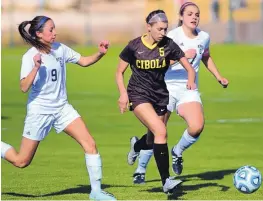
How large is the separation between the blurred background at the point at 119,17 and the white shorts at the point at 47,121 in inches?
1519

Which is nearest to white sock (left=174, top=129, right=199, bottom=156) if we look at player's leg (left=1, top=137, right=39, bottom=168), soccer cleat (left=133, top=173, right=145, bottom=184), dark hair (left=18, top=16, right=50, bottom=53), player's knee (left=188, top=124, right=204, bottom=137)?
player's knee (left=188, top=124, right=204, bottom=137)

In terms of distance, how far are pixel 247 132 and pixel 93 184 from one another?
877cm

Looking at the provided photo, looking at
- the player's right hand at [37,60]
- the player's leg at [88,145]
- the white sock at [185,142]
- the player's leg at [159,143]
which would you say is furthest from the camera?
the white sock at [185,142]

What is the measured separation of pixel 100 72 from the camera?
38.8 meters

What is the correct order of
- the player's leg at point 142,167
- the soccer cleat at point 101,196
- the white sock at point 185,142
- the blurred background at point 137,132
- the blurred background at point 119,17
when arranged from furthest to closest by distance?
the blurred background at point 119,17, the white sock at point 185,142, the player's leg at point 142,167, the blurred background at point 137,132, the soccer cleat at point 101,196

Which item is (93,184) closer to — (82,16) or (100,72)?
(100,72)

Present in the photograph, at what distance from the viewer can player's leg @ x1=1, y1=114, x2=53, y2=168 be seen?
12211 millimetres

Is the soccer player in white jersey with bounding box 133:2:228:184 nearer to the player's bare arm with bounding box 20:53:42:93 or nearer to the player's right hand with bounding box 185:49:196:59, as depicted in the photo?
the player's right hand with bounding box 185:49:196:59

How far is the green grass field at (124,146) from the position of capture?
1315 cm

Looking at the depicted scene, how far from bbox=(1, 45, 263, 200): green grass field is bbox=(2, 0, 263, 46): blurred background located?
1962 centimetres

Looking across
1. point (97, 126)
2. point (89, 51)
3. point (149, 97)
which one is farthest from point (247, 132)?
point (89, 51)

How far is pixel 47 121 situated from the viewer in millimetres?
12227

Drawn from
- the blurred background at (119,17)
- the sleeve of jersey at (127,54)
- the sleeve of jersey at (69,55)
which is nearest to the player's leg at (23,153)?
the sleeve of jersey at (69,55)

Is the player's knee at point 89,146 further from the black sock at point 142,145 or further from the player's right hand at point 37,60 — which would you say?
the black sock at point 142,145
